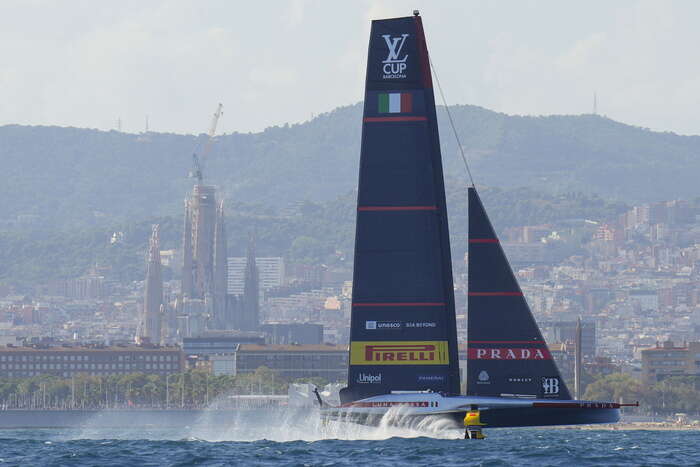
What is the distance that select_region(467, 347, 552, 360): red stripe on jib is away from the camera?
41688 millimetres

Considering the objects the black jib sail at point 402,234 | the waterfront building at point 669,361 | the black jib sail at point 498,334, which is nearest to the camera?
the black jib sail at point 402,234

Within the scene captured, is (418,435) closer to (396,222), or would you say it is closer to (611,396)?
(396,222)

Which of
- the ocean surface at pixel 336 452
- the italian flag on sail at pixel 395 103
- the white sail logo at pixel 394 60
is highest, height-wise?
the white sail logo at pixel 394 60

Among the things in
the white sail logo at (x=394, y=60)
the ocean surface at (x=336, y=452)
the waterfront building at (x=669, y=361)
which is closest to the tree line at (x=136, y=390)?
the waterfront building at (x=669, y=361)

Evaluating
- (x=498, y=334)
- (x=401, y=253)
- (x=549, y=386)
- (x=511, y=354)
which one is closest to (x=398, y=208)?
(x=401, y=253)

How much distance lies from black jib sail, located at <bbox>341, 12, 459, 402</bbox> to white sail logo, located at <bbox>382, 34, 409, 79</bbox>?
20 millimetres

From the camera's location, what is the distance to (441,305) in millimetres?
41094

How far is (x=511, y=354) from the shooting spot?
4169cm

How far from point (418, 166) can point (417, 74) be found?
73.6 inches

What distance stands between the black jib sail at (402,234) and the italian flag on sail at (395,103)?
0.8 inches

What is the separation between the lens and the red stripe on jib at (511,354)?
4169cm

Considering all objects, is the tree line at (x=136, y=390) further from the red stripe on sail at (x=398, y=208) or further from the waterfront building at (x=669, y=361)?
the red stripe on sail at (x=398, y=208)

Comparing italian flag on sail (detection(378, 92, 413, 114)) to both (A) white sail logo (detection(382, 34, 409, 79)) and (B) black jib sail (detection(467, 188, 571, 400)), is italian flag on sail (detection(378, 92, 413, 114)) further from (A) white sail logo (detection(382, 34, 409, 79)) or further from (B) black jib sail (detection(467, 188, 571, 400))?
(B) black jib sail (detection(467, 188, 571, 400))


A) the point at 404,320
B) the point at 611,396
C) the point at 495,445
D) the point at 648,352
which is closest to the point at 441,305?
the point at 404,320
